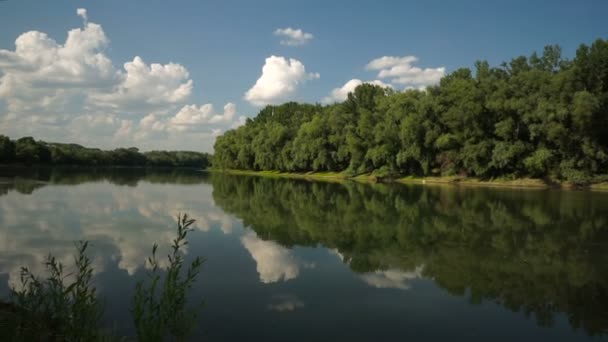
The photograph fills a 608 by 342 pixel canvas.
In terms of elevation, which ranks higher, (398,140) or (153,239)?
(398,140)

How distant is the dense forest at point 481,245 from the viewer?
10289 mm

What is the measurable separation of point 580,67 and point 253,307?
63.1 m

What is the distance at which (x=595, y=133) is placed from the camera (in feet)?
178

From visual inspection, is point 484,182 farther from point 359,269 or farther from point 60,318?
point 60,318

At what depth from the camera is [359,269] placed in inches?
496

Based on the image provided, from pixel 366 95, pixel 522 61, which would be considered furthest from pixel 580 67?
pixel 366 95

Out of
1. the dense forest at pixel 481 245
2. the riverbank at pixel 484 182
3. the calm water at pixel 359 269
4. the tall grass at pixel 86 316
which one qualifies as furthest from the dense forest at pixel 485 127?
the tall grass at pixel 86 316

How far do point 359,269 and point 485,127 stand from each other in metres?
59.9

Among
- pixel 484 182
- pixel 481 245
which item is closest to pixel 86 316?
pixel 481 245

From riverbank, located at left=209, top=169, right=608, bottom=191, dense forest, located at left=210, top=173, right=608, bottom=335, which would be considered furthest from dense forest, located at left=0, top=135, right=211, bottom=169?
dense forest, located at left=210, top=173, right=608, bottom=335

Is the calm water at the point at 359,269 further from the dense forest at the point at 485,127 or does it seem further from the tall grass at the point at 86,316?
the dense forest at the point at 485,127

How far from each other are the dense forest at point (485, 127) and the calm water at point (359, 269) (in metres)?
34.1

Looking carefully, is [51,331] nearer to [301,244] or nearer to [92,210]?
[301,244]

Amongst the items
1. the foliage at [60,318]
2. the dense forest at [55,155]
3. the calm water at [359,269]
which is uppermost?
the dense forest at [55,155]
